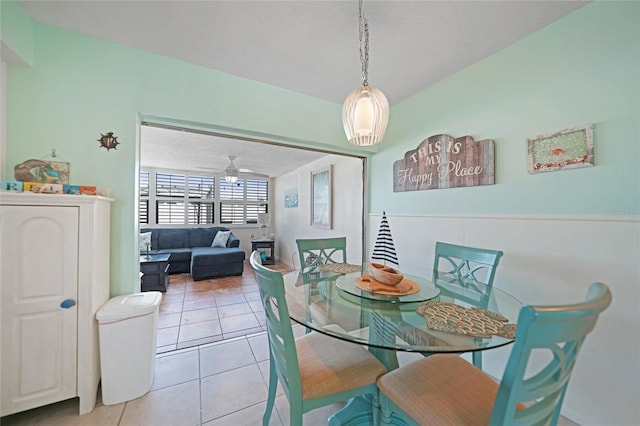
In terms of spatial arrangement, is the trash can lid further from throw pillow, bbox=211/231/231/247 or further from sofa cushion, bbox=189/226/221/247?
sofa cushion, bbox=189/226/221/247

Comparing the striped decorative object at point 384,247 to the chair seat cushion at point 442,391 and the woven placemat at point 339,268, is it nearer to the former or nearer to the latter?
the woven placemat at point 339,268

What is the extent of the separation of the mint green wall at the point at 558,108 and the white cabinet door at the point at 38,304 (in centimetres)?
266

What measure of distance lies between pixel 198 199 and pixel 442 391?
6131 mm

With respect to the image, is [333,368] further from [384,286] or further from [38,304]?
[38,304]

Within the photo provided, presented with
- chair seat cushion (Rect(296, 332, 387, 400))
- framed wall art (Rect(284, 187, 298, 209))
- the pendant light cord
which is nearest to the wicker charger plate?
chair seat cushion (Rect(296, 332, 387, 400))

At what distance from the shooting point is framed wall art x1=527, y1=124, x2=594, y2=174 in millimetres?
1357

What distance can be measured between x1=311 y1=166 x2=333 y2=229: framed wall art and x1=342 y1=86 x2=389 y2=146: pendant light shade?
2.64m

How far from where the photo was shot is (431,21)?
1.46 m

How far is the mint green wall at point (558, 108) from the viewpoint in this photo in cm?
125

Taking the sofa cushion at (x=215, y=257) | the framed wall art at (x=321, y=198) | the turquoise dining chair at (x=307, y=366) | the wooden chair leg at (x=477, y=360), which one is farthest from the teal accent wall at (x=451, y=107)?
the sofa cushion at (x=215, y=257)

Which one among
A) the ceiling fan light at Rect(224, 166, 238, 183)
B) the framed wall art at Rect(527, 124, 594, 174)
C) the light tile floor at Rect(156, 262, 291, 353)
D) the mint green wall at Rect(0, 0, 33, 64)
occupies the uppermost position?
the mint green wall at Rect(0, 0, 33, 64)

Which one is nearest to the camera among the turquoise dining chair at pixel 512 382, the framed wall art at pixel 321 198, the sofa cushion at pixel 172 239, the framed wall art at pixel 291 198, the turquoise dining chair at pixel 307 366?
the turquoise dining chair at pixel 512 382

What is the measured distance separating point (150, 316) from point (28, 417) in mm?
771

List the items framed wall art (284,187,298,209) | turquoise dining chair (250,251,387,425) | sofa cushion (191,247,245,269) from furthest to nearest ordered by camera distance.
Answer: framed wall art (284,187,298,209), sofa cushion (191,247,245,269), turquoise dining chair (250,251,387,425)
